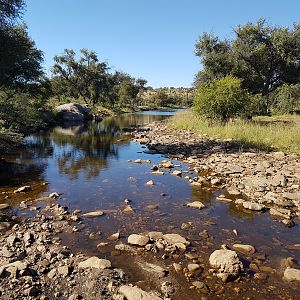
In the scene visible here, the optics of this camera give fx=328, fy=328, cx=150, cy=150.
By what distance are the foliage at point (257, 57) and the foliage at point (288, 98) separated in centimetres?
280

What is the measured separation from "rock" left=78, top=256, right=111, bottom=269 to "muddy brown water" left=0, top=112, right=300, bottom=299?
1.11 ft

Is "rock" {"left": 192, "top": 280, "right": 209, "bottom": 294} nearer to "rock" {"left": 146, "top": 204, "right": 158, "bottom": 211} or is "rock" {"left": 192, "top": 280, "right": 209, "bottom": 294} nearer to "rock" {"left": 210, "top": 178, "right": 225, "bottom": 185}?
"rock" {"left": 146, "top": 204, "right": 158, "bottom": 211}

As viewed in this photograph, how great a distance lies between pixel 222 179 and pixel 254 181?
1.41 metres

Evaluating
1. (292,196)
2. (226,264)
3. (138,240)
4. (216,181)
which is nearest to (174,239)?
(138,240)

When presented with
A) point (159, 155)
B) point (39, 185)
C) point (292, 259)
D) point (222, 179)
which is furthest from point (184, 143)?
point (292, 259)

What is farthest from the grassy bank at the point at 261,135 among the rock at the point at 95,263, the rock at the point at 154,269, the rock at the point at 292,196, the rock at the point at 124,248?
the rock at the point at 95,263

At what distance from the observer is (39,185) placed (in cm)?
1313

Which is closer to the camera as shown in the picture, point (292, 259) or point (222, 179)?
point (292, 259)

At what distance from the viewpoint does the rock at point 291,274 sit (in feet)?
21.2

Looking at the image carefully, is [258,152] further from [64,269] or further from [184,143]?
[64,269]

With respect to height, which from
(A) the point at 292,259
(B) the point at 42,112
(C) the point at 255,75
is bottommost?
(A) the point at 292,259

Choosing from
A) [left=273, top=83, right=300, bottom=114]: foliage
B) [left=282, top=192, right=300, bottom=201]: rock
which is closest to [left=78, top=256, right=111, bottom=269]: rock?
[left=282, top=192, right=300, bottom=201]: rock

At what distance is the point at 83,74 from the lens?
6881cm

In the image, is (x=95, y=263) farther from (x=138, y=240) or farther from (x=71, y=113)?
(x=71, y=113)
